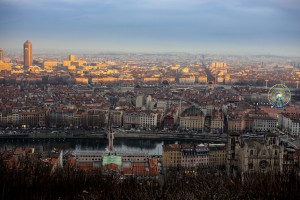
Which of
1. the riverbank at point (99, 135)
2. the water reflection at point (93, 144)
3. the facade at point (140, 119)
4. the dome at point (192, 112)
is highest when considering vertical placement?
the dome at point (192, 112)

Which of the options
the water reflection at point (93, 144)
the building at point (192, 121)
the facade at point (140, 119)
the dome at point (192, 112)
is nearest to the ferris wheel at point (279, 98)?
the dome at point (192, 112)

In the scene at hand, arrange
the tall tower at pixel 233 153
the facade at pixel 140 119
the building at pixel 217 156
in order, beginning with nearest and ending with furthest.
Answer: the tall tower at pixel 233 153
the building at pixel 217 156
the facade at pixel 140 119

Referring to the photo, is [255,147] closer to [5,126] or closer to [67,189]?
[67,189]

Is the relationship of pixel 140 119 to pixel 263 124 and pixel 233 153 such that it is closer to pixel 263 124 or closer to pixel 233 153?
pixel 263 124

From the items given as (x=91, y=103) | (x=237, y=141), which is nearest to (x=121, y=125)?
(x=91, y=103)

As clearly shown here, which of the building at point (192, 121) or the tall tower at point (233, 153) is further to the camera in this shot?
the building at point (192, 121)

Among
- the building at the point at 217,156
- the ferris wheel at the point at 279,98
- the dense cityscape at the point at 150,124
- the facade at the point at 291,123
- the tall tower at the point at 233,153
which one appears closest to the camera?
the dense cityscape at the point at 150,124

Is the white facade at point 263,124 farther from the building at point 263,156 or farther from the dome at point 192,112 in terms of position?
the building at point 263,156

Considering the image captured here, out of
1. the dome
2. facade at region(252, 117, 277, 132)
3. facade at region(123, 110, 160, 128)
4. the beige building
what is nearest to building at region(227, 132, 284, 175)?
facade at region(252, 117, 277, 132)
